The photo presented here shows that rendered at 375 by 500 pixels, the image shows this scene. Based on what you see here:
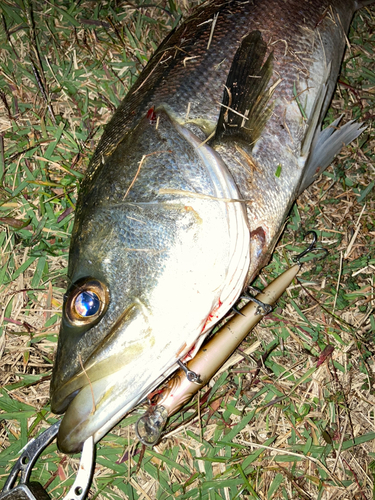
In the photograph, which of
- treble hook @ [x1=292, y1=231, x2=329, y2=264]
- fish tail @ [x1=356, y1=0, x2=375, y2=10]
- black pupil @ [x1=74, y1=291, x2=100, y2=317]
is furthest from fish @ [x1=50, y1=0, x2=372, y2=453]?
fish tail @ [x1=356, y1=0, x2=375, y2=10]

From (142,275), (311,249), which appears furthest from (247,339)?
(142,275)

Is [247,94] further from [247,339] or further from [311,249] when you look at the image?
[247,339]

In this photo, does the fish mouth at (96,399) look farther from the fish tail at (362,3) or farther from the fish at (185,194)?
the fish tail at (362,3)

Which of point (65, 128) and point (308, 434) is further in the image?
point (65, 128)

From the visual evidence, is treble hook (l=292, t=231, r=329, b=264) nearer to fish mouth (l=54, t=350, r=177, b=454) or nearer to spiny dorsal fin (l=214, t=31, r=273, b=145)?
spiny dorsal fin (l=214, t=31, r=273, b=145)

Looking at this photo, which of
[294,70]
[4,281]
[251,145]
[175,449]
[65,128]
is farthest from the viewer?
[65,128]

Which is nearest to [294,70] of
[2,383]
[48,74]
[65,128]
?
[65,128]

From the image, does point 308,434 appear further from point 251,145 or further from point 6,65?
point 6,65
